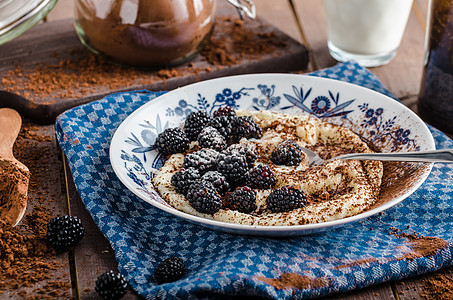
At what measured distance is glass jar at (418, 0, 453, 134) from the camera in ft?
7.04

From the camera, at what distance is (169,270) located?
1.49 meters

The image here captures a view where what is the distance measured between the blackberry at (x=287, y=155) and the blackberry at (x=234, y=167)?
5.8 inches

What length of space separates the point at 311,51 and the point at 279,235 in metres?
1.59

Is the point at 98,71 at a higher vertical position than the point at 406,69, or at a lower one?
higher

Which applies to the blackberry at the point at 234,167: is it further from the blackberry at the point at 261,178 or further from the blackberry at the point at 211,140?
the blackberry at the point at 211,140

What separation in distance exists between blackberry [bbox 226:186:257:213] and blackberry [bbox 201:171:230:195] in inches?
2.3

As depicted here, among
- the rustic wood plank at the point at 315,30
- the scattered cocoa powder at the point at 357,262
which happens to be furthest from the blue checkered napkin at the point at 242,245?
the rustic wood plank at the point at 315,30

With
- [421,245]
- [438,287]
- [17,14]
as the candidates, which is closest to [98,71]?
[17,14]

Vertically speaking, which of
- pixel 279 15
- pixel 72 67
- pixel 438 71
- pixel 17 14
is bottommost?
pixel 279 15

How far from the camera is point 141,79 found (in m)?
2.52

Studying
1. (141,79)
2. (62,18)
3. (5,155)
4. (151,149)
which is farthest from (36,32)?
(151,149)

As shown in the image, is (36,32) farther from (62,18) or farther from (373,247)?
(373,247)

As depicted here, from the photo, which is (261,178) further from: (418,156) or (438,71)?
(438,71)

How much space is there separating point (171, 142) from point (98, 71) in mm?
820
